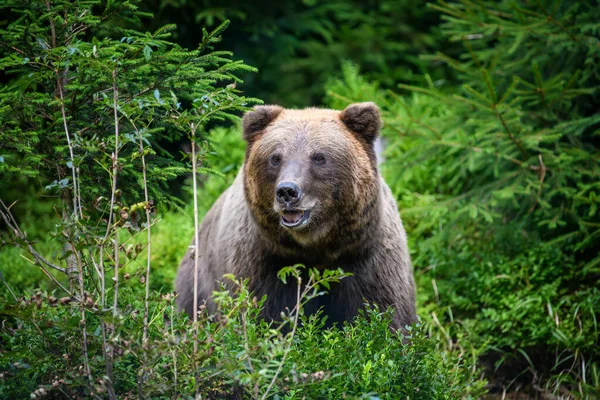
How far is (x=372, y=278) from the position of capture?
16.7 ft

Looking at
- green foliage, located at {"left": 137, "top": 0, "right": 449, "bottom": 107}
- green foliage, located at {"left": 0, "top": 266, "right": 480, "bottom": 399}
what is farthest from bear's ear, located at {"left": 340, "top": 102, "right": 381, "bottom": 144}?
green foliage, located at {"left": 137, "top": 0, "right": 449, "bottom": 107}

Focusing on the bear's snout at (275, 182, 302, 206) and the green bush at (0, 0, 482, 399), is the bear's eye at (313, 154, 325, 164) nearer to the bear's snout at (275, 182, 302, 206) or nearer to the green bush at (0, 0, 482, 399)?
the bear's snout at (275, 182, 302, 206)

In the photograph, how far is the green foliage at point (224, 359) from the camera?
10.7 ft

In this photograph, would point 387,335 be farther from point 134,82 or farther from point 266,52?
point 266,52

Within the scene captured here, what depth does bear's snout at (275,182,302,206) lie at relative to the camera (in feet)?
14.9

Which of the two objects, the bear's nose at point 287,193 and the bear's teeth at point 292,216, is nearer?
the bear's nose at point 287,193

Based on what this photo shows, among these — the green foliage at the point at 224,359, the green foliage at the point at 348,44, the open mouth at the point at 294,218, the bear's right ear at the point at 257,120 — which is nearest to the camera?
the green foliage at the point at 224,359

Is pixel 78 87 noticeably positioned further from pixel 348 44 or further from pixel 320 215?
pixel 348 44

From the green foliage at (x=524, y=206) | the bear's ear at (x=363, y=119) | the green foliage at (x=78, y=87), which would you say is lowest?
the green foliage at (x=524, y=206)

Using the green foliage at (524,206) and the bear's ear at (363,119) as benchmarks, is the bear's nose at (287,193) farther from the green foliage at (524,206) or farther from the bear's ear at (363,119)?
the green foliage at (524,206)

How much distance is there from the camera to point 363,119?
515 cm

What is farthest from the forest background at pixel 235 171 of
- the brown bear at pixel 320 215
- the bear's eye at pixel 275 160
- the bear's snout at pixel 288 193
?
the bear's snout at pixel 288 193

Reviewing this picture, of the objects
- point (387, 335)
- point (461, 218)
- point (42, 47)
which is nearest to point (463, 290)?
point (461, 218)

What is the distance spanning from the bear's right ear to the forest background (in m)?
0.30
